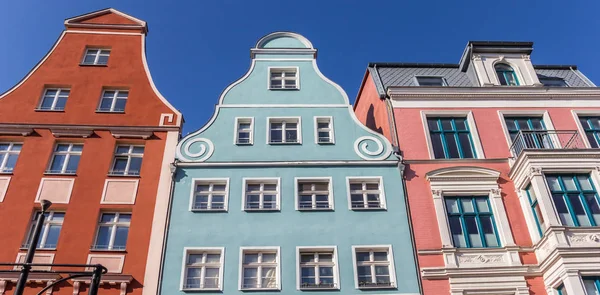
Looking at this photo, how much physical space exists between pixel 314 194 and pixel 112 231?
7461 mm

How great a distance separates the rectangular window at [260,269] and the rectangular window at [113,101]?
349 inches

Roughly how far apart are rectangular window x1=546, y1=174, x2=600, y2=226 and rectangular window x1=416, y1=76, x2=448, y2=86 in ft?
24.4

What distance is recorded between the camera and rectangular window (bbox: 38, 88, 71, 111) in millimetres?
23047

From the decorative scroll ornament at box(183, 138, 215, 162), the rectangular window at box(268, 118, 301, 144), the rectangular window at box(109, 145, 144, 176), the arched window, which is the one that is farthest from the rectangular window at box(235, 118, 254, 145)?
the arched window

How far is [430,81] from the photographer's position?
85.6 ft

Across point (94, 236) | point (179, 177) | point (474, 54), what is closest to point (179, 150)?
point (179, 177)

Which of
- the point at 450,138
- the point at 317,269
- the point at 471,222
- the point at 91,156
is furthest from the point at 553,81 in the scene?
the point at 91,156

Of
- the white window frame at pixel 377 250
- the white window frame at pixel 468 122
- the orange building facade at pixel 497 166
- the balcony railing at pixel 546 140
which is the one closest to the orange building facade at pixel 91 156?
the white window frame at pixel 377 250

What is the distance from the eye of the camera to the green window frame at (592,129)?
23297 millimetres

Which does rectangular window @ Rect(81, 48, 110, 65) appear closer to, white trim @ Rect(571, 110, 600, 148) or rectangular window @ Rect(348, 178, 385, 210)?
rectangular window @ Rect(348, 178, 385, 210)

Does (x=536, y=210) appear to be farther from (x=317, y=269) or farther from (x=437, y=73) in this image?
(x=437, y=73)

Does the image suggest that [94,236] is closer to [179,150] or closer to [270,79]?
[179,150]

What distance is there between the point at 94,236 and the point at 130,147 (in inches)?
170

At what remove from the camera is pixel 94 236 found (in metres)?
19.2
